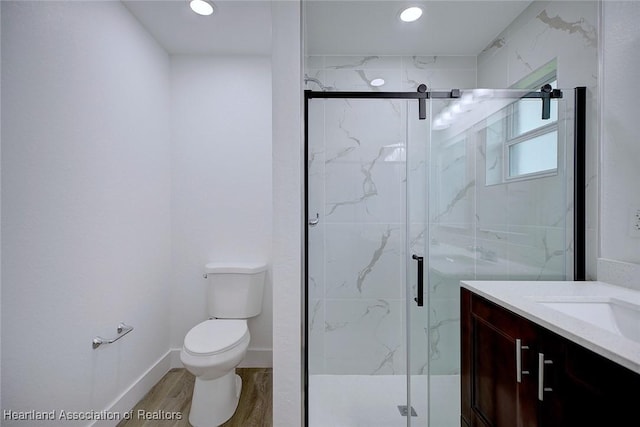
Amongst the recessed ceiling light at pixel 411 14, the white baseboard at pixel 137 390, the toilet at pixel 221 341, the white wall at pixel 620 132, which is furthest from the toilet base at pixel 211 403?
the recessed ceiling light at pixel 411 14

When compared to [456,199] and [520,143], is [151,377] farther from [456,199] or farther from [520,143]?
[520,143]

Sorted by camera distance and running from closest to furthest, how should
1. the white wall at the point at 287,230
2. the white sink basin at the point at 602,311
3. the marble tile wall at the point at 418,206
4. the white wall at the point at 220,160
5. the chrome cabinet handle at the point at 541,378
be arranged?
1. the chrome cabinet handle at the point at 541,378
2. the white sink basin at the point at 602,311
3. the white wall at the point at 287,230
4. the marble tile wall at the point at 418,206
5. the white wall at the point at 220,160

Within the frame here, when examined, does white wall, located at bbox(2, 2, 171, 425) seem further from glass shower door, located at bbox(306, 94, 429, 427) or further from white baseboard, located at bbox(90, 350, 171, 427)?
glass shower door, located at bbox(306, 94, 429, 427)

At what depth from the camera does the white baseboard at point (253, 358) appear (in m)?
2.30

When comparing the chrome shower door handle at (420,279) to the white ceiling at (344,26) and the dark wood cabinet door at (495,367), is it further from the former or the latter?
the white ceiling at (344,26)

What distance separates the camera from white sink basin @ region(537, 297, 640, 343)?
0.98 meters

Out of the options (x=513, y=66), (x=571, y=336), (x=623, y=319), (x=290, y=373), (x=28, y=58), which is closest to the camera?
(x=571, y=336)

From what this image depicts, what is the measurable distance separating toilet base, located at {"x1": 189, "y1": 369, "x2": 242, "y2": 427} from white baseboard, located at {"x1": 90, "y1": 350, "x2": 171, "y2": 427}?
406mm

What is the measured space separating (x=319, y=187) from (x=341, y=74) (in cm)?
93

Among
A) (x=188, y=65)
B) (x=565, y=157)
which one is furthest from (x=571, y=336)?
(x=188, y=65)

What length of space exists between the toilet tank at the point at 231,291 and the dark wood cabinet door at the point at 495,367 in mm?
1459

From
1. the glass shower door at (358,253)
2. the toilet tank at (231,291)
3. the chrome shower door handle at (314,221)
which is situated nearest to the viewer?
the chrome shower door handle at (314,221)

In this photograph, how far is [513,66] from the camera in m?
1.85

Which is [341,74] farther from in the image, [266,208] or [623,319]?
[623,319]
